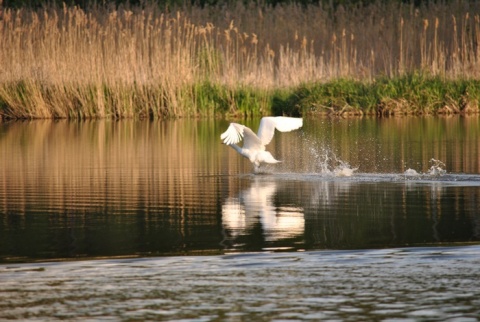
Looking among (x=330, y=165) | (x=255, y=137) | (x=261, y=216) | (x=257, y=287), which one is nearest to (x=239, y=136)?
(x=255, y=137)

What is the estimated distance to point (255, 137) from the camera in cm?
1312

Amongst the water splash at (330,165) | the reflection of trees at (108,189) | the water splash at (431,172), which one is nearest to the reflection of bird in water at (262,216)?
the reflection of trees at (108,189)

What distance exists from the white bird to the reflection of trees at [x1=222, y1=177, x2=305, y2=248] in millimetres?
1617

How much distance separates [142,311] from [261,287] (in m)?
0.77

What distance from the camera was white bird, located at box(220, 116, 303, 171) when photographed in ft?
42.5

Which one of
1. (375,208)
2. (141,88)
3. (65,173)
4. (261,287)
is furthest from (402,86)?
(261,287)

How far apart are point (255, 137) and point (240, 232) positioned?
4.87 meters

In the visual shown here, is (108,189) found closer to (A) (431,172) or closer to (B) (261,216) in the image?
(B) (261,216)

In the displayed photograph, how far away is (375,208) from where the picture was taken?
9.62 meters

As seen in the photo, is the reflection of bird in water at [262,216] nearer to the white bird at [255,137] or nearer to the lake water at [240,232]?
the lake water at [240,232]

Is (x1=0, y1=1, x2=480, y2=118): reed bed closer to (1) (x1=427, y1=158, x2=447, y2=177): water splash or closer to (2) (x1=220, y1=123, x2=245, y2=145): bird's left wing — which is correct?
(2) (x1=220, y1=123, x2=245, y2=145): bird's left wing

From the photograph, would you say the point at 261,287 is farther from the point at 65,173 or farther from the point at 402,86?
the point at 402,86

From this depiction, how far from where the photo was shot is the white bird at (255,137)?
42.5 feet

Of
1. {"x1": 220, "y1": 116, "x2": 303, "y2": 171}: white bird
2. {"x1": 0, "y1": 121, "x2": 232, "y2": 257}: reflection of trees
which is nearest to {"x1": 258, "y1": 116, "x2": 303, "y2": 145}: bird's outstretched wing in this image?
{"x1": 220, "y1": 116, "x2": 303, "y2": 171}: white bird
